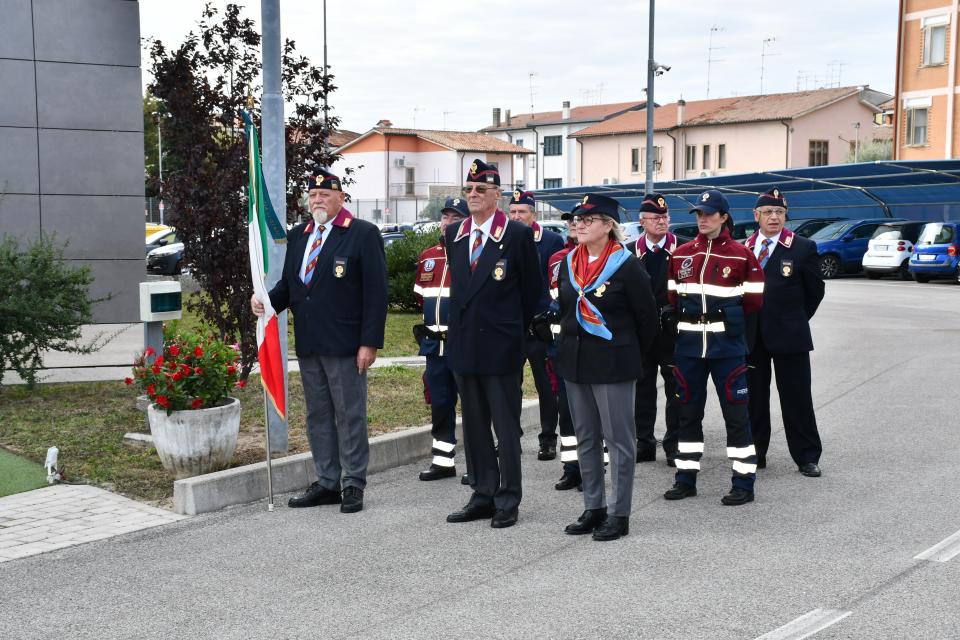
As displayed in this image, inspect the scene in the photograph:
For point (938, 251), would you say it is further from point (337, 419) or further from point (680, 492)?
point (337, 419)

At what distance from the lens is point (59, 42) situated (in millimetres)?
15461

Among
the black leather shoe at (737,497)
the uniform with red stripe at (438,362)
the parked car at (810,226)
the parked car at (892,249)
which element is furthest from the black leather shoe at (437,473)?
the parked car at (810,226)

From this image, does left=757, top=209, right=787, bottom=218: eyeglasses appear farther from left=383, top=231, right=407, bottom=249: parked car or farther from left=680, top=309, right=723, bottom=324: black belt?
left=383, top=231, right=407, bottom=249: parked car

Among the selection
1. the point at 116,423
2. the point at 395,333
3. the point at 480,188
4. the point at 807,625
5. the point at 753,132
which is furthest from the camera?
the point at 753,132

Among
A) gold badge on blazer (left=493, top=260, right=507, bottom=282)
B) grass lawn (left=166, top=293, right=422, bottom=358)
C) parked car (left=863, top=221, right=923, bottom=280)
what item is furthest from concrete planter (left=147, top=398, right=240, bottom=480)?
parked car (left=863, top=221, right=923, bottom=280)

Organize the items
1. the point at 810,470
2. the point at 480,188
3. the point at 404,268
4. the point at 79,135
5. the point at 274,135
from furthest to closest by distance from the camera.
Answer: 1. the point at 404,268
2. the point at 79,135
3. the point at 274,135
4. the point at 810,470
5. the point at 480,188

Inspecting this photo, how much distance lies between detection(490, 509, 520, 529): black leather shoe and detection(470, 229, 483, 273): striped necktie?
149 cm

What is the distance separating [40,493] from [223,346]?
157 centimetres

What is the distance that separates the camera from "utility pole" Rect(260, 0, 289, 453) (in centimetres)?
823

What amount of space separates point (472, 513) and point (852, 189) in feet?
114

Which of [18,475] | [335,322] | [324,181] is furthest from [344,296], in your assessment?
[18,475]

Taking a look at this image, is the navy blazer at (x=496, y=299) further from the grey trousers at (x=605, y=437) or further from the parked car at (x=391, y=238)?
the parked car at (x=391, y=238)

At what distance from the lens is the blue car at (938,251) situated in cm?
2820

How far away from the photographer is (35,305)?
1008 cm
